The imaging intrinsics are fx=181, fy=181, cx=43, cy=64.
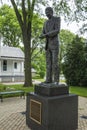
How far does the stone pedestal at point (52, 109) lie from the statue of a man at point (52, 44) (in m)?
0.51

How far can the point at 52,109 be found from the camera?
5180 mm

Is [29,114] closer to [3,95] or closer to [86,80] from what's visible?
[3,95]

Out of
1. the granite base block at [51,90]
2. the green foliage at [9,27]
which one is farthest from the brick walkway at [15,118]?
the green foliage at [9,27]

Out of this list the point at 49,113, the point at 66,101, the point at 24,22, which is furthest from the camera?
the point at 24,22

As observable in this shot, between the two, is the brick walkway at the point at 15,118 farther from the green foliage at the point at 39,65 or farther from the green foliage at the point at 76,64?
the green foliage at the point at 39,65

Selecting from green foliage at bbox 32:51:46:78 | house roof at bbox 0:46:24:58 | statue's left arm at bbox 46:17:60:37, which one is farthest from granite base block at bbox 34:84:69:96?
green foliage at bbox 32:51:46:78

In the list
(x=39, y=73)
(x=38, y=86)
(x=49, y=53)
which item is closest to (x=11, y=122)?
(x=38, y=86)

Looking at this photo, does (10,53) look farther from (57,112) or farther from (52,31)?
(57,112)

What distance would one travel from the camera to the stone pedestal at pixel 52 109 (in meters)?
5.18

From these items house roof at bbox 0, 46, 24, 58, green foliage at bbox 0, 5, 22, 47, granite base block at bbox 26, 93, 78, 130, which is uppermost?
green foliage at bbox 0, 5, 22, 47

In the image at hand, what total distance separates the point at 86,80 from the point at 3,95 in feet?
31.8

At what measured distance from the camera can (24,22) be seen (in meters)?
17.0

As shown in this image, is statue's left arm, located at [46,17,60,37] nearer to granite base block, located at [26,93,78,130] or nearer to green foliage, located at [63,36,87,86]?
granite base block, located at [26,93,78,130]

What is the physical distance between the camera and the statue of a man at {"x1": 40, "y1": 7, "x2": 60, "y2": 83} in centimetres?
575
